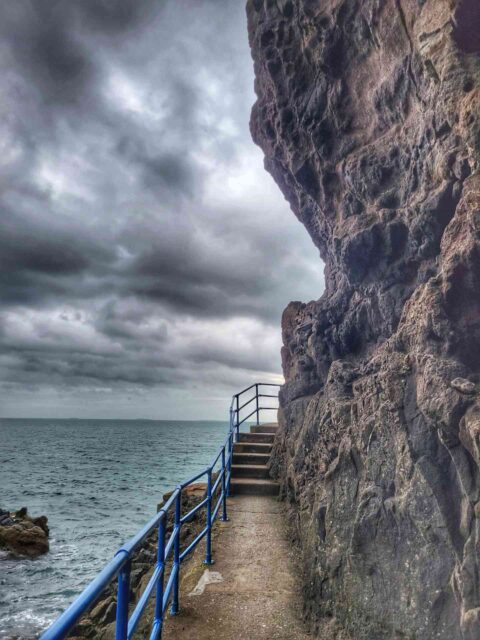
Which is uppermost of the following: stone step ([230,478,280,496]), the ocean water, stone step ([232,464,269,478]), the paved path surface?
stone step ([232,464,269,478])

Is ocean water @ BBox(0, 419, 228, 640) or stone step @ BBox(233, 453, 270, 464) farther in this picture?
ocean water @ BBox(0, 419, 228, 640)

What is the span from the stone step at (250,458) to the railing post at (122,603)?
9.11m

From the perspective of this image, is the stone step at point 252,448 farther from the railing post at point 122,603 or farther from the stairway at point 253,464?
the railing post at point 122,603

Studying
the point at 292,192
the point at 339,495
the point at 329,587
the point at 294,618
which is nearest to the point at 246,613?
the point at 294,618

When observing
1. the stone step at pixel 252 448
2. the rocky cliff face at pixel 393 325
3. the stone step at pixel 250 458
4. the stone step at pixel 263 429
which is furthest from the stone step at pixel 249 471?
the stone step at pixel 263 429

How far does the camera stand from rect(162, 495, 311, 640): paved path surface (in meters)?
4.74

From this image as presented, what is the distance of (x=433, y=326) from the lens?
4.87 metres

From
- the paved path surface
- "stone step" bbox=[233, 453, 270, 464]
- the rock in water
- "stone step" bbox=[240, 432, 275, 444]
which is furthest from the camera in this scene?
the rock in water

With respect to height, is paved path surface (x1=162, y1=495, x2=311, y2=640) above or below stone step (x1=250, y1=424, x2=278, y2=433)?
below

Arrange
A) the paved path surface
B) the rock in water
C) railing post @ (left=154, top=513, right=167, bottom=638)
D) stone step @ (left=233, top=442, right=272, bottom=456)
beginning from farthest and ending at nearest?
1. the rock in water
2. stone step @ (left=233, top=442, right=272, bottom=456)
3. the paved path surface
4. railing post @ (left=154, top=513, right=167, bottom=638)

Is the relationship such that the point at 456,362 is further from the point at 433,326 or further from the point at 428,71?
the point at 428,71

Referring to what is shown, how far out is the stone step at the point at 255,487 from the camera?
9.61 meters

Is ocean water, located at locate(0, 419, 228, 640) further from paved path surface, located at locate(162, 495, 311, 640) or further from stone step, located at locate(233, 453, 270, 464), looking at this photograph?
paved path surface, located at locate(162, 495, 311, 640)

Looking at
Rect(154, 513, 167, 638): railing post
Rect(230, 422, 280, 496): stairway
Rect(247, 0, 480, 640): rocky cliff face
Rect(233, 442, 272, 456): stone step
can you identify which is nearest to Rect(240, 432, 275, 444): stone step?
Rect(230, 422, 280, 496): stairway
